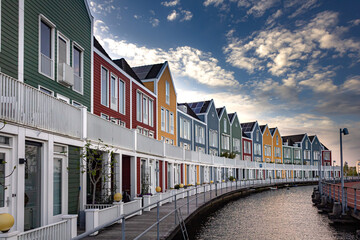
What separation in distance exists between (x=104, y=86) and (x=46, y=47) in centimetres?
649

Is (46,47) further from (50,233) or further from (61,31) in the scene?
(50,233)

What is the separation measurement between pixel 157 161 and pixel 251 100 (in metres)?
26.4

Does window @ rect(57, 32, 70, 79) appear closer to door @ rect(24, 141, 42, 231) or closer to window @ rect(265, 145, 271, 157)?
door @ rect(24, 141, 42, 231)

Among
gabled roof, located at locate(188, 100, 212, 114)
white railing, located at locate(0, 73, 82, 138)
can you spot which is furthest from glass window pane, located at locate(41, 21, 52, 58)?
gabled roof, located at locate(188, 100, 212, 114)

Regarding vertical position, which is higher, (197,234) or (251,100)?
(251,100)

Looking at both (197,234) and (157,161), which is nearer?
(197,234)

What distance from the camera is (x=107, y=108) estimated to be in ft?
72.2

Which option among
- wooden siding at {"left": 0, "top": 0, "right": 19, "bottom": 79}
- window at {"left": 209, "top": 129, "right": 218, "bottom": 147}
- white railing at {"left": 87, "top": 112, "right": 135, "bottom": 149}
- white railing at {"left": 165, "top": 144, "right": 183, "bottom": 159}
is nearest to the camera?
wooden siding at {"left": 0, "top": 0, "right": 19, "bottom": 79}

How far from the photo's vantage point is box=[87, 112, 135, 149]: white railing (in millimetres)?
14625

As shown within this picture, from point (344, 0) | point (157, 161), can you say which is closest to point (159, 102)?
point (157, 161)

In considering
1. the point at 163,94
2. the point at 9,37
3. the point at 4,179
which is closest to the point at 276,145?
the point at 163,94

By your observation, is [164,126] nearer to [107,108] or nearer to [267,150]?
[107,108]

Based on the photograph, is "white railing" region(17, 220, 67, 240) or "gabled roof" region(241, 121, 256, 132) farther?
"gabled roof" region(241, 121, 256, 132)

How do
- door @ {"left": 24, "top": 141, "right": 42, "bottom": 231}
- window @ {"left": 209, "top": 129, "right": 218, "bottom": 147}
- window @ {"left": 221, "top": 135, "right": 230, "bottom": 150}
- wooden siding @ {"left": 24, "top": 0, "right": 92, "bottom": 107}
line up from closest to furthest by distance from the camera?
door @ {"left": 24, "top": 141, "right": 42, "bottom": 231} < wooden siding @ {"left": 24, "top": 0, "right": 92, "bottom": 107} < window @ {"left": 209, "top": 129, "right": 218, "bottom": 147} < window @ {"left": 221, "top": 135, "right": 230, "bottom": 150}
